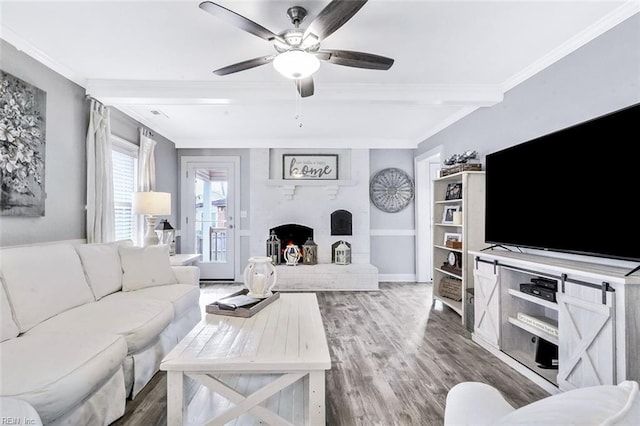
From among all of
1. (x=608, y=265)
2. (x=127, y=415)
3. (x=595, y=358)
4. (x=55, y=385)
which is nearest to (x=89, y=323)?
(x=127, y=415)

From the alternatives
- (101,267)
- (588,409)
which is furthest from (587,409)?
(101,267)

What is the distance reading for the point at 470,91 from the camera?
3.27m

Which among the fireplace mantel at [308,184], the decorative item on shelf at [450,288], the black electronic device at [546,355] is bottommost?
the black electronic device at [546,355]

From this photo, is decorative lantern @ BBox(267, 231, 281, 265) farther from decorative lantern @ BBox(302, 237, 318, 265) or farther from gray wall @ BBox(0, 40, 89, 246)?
gray wall @ BBox(0, 40, 89, 246)

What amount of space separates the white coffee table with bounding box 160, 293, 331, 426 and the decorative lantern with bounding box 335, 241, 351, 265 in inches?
137

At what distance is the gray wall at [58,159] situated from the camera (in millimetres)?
2371

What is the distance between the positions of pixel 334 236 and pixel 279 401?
375cm

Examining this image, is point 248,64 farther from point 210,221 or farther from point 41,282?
point 210,221

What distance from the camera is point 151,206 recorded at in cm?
374

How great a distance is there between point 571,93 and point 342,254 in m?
3.66

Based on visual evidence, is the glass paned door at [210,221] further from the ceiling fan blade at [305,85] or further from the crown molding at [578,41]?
the crown molding at [578,41]

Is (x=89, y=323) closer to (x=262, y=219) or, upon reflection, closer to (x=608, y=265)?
(x=608, y=265)

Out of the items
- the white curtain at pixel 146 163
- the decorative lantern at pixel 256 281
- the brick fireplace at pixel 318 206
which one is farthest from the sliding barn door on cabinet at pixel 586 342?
the white curtain at pixel 146 163

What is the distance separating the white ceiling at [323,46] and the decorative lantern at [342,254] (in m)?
2.24
